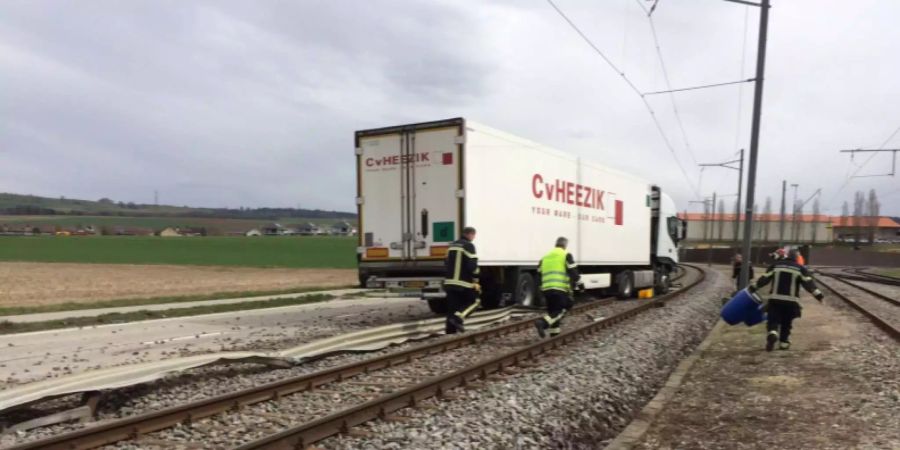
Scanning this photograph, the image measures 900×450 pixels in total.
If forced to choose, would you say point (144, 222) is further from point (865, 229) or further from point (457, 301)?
point (457, 301)

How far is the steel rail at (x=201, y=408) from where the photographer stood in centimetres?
509

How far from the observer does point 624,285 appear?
69.8ft

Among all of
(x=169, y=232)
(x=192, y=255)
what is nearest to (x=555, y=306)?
(x=192, y=255)

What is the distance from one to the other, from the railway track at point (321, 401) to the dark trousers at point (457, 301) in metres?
0.69

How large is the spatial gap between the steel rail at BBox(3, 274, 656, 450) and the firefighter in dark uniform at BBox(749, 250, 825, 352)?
16.5 ft

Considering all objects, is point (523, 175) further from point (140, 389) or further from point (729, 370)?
point (140, 389)

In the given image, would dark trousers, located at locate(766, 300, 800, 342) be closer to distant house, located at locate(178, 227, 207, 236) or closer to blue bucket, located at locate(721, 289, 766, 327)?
blue bucket, located at locate(721, 289, 766, 327)

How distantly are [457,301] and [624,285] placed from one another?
10978mm

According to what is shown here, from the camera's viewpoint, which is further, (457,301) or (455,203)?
(455,203)

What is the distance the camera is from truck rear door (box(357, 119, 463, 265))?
13.1 metres

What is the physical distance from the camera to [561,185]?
54.2 ft

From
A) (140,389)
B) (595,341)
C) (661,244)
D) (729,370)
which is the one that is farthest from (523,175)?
(661,244)

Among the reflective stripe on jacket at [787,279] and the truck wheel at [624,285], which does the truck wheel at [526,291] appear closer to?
the reflective stripe on jacket at [787,279]

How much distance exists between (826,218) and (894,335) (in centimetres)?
14070
